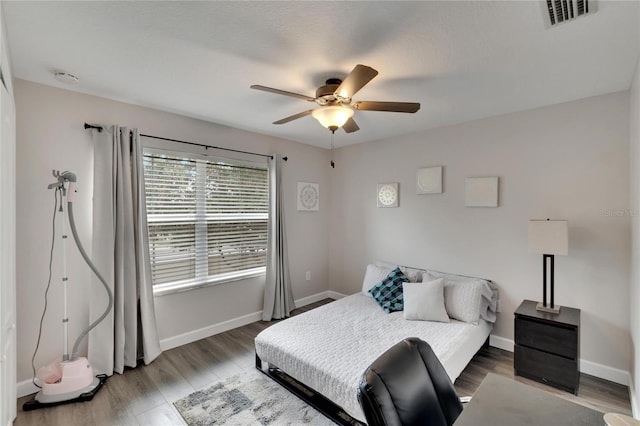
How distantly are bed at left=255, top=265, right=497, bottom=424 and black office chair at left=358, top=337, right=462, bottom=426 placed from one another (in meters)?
0.79

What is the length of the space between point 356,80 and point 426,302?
2225 millimetres

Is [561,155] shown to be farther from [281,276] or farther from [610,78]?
[281,276]

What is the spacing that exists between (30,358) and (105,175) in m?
1.60

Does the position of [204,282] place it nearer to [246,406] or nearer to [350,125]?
[246,406]

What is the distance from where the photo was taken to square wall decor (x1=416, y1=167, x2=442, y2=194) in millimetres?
3564

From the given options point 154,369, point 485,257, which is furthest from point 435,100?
point 154,369

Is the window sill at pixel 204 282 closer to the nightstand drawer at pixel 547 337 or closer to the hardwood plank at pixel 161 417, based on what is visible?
the hardwood plank at pixel 161 417

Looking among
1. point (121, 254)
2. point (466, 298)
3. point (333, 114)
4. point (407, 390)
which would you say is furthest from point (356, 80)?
point (121, 254)

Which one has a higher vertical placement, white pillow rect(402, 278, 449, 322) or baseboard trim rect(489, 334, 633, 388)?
white pillow rect(402, 278, 449, 322)

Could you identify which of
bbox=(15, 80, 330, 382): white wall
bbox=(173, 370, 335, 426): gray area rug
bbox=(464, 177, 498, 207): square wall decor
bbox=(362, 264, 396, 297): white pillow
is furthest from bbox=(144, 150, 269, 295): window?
bbox=(464, 177, 498, 207): square wall decor

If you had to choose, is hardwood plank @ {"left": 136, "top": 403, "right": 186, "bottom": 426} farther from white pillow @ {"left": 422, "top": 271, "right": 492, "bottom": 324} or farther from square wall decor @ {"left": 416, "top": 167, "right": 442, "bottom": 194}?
square wall decor @ {"left": 416, "top": 167, "right": 442, "bottom": 194}

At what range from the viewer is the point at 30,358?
2.38 metres

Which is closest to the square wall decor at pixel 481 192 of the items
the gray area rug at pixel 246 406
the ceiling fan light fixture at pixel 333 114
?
the ceiling fan light fixture at pixel 333 114

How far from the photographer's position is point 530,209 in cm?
295
